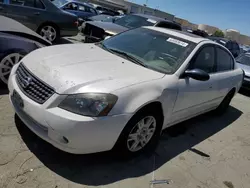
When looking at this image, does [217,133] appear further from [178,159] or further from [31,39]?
[31,39]

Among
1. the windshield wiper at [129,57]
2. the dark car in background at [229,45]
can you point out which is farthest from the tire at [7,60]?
the dark car in background at [229,45]

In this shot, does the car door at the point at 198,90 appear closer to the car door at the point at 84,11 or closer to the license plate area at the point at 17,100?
the license plate area at the point at 17,100

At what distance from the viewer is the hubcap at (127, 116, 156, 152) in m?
3.13

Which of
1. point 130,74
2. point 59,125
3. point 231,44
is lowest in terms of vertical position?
point 231,44

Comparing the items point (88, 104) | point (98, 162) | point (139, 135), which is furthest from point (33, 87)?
point (139, 135)

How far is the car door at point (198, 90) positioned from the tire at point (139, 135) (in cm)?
37

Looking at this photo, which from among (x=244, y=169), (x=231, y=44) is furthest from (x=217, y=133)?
(x=231, y=44)

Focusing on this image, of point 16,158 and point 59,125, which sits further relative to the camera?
point 16,158

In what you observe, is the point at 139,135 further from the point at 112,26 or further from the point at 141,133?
the point at 112,26

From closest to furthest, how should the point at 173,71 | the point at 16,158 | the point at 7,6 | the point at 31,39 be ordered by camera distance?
the point at 16,158, the point at 173,71, the point at 31,39, the point at 7,6

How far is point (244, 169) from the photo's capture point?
3.89 meters

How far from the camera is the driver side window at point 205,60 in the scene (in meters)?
3.90

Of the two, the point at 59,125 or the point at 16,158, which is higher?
the point at 59,125

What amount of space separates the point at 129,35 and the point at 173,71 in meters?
1.24
